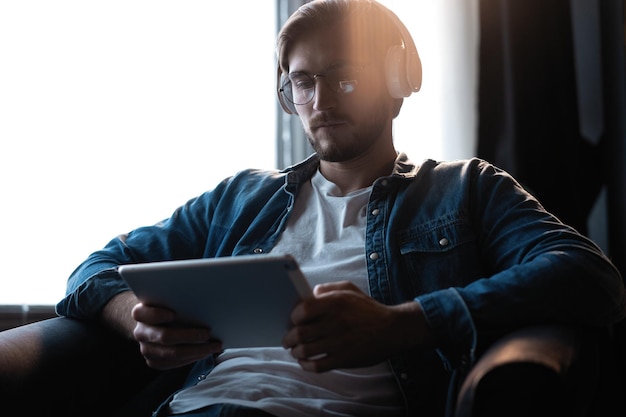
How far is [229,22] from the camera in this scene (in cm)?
210

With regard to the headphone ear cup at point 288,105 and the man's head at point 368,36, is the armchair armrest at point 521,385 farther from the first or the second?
the headphone ear cup at point 288,105

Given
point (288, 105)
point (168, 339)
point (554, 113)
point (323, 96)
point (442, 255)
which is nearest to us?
point (168, 339)

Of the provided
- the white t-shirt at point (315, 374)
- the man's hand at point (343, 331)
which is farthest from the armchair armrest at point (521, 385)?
the white t-shirt at point (315, 374)

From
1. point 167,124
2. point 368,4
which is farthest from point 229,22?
point 368,4

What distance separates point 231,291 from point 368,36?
2.40ft

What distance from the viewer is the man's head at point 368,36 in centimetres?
141

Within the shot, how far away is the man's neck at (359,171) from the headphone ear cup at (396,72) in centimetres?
14

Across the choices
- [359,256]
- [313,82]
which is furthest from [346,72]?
[359,256]

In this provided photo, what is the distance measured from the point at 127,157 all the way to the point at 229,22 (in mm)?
499

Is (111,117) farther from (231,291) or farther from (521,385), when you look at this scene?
(521,385)

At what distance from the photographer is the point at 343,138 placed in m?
1.40

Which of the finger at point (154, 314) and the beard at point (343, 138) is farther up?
→ the beard at point (343, 138)

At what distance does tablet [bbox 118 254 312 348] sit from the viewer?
0.88m

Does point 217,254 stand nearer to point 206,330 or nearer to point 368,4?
point 206,330
